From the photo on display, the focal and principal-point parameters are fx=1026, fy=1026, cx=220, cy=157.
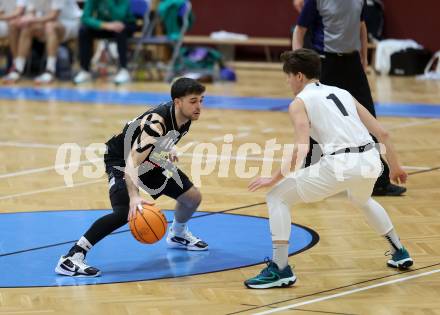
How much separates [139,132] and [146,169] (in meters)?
0.29

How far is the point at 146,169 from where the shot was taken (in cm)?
639

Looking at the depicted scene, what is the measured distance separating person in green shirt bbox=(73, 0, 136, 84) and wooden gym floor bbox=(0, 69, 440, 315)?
2815mm

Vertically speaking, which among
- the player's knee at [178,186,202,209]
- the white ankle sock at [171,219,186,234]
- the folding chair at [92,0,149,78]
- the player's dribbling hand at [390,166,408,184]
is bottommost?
the folding chair at [92,0,149,78]

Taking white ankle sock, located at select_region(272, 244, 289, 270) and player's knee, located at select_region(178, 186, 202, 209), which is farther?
player's knee, located at select_region(178, 186, 202, 209)

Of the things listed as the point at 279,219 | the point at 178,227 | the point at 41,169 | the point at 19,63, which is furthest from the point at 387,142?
the point at 19,63

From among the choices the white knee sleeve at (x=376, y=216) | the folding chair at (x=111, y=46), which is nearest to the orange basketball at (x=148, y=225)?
the white knee sleeve at (x=376, y=216)

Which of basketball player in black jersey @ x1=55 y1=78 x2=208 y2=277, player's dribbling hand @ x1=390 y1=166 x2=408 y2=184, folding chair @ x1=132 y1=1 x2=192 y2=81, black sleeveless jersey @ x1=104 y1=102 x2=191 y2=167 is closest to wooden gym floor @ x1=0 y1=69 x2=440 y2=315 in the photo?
basketball player in black jersey @ x1=55 y1=78 x2=208 y2=277

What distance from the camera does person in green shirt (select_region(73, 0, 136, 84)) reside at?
17.5 metres

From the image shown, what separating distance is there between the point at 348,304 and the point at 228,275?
2.99 ft

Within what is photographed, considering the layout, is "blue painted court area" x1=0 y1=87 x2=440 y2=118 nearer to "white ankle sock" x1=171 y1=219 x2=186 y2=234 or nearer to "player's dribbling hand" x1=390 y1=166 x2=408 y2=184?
"white ankle sock" x1=171 y1=219 x2=186 y2=234

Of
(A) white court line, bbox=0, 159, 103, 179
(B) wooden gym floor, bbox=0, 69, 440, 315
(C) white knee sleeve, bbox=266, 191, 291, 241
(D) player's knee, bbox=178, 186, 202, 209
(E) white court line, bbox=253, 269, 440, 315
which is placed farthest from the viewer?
(A) white court line, bbox=0, 159, 103, 179

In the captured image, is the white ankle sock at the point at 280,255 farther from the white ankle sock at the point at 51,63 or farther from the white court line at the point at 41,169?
the white ankle sock at the point at 51,63

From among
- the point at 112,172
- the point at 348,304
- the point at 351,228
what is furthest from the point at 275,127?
the point at 348,304

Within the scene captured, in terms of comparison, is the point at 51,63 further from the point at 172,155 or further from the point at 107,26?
the point at 172,155
